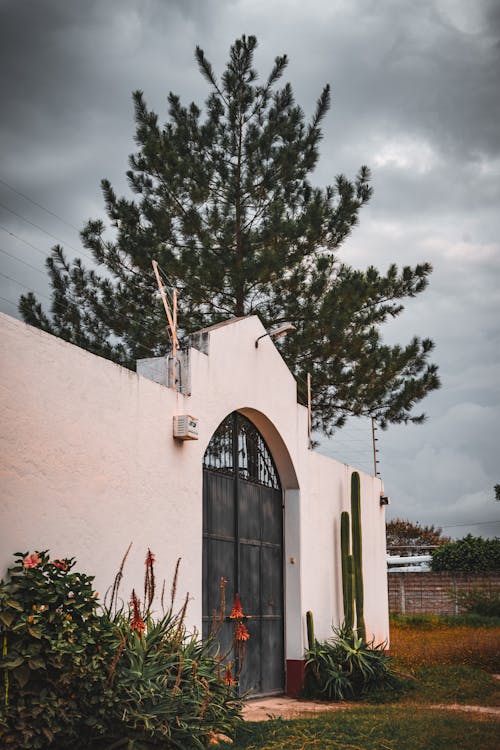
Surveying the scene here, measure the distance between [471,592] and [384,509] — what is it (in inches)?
357

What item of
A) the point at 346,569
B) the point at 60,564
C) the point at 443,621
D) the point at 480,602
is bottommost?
the point at 443,621

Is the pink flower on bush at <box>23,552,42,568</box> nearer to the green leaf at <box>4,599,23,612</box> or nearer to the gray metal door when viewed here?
the green leaf at <box>4,599,23,612</box>

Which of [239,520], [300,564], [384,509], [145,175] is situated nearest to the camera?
[239,520]

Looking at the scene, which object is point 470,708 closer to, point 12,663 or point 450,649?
point 450,649

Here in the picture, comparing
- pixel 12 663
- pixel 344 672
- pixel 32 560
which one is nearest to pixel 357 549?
pixel 344 672

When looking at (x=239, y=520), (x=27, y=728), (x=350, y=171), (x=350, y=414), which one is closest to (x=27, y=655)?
(x=27, y=728)

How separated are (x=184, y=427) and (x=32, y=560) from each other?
295cm

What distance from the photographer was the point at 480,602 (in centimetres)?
2386

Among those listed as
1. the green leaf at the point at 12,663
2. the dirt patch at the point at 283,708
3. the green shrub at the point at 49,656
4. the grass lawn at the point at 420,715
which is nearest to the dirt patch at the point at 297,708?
Result: the dirt patch at the point at 283,708

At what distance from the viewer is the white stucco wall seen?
266 inches

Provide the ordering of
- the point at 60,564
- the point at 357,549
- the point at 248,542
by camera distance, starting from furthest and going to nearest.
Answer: the point at 357,549
the point at 248,542
the point at 60,564

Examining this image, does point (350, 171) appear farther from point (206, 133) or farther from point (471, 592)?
point (471, 592)

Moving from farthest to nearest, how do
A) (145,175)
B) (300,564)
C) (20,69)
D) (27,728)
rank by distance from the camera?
(145,175) < (300,564) < (20,69) < (27,728)

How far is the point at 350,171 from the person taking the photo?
19.1 metres
